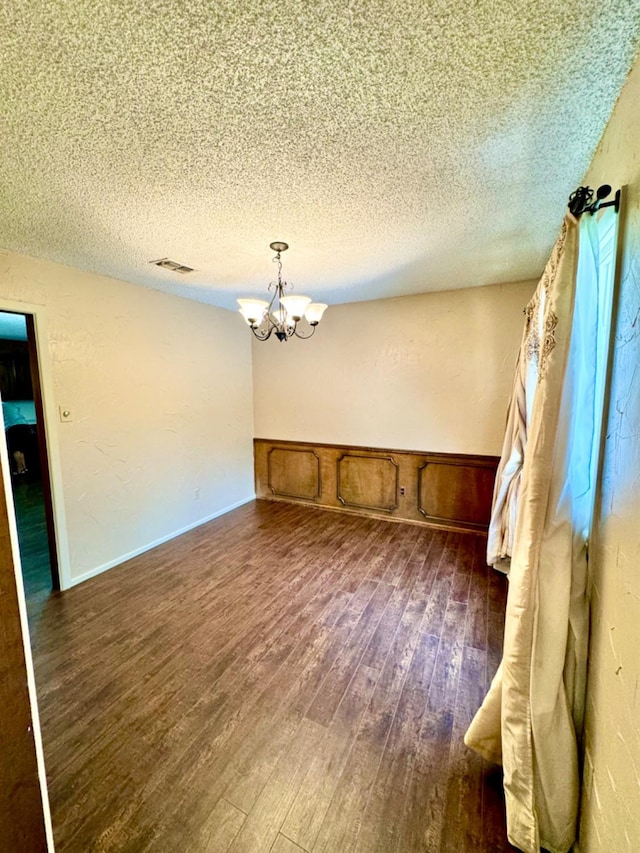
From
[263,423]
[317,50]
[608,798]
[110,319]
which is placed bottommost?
[608,798]

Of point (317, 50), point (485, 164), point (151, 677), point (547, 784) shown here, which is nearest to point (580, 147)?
point (485, 164)

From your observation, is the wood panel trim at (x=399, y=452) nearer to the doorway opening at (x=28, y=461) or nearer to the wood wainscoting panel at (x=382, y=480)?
the wood wainscoting panel at (x=382, y=480)

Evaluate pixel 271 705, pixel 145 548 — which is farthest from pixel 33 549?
pixel 271 705

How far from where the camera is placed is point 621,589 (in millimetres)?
809

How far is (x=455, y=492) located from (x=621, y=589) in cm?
276

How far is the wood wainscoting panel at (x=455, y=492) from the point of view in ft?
10.9

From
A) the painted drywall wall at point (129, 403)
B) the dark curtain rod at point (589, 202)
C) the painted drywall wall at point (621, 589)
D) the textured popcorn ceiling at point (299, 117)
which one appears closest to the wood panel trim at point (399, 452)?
the painted drywall wall at point (129, 403)

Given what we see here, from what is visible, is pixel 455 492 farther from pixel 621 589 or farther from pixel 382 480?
pixel 621 589

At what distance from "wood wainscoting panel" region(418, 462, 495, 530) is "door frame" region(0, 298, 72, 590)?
324 cm

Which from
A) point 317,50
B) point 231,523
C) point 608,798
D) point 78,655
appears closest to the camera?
point 608,798

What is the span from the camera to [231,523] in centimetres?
374

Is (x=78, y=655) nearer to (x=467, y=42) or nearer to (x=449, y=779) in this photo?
(x=449, y=779)

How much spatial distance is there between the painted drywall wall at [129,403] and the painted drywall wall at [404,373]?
74 centimetres

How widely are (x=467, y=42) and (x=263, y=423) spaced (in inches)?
154
